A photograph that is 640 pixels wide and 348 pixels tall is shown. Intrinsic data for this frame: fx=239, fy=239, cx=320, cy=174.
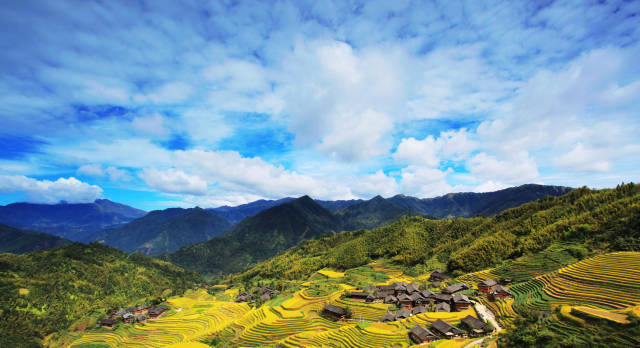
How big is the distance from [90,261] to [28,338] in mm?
39774

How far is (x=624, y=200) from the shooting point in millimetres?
46000

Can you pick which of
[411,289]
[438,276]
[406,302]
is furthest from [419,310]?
[438,276]

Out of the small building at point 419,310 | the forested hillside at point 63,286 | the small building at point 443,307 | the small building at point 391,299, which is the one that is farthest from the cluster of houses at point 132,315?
the small building at point 443,307

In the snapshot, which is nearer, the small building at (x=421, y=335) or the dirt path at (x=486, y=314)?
the small building at (x=421, y=335)

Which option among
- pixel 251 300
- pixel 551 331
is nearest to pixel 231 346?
pixel 251 300

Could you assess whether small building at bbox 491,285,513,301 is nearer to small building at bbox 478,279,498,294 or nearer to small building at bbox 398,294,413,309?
small building at bbox 478,279,498,294

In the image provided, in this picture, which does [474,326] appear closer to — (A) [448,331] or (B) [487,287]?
(A) [448,331]

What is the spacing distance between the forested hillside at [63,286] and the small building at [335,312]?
60840mm

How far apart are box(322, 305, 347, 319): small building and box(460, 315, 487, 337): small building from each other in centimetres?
1791

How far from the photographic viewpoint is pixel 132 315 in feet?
186

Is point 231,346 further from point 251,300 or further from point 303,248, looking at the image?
point 303,248

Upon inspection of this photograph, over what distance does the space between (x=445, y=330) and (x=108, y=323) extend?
70.6 m

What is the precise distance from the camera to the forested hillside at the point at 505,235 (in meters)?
41.1

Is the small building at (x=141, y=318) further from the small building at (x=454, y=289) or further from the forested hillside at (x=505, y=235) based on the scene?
the small building at (x=454, y=289)
